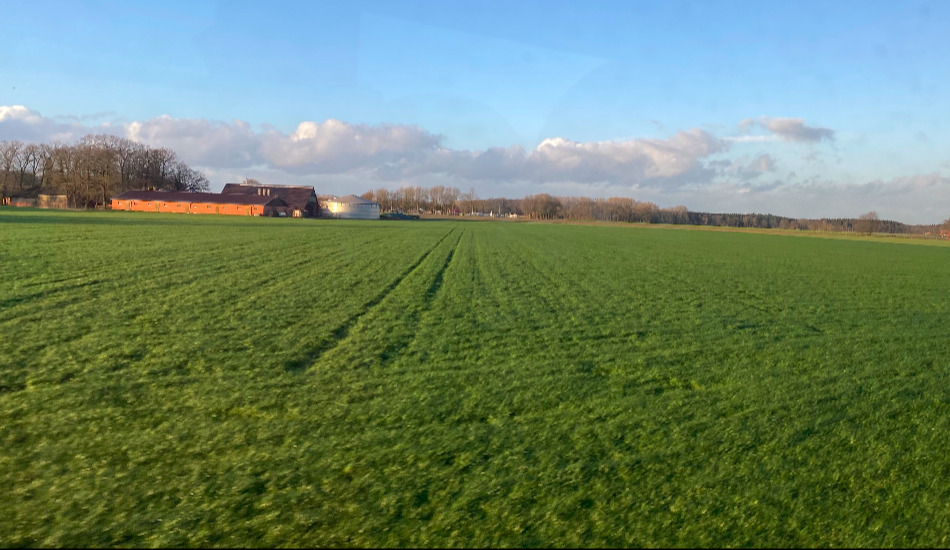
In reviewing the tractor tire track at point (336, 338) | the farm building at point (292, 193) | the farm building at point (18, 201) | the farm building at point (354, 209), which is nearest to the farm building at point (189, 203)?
the farm building at point (292, 193)

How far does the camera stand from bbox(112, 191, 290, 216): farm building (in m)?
81.4

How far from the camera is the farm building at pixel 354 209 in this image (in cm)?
9762

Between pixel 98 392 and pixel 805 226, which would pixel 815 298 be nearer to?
pixel 98 392

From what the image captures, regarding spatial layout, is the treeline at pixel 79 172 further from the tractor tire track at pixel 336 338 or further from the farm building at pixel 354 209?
the tractor tire track at pixel 336 338

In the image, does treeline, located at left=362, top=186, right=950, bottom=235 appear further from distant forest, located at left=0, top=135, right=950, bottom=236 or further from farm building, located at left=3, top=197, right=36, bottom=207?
farm building, located at left=3, top=197, right=36, bottom=207

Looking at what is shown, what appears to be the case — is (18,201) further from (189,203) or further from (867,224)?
(867,224)

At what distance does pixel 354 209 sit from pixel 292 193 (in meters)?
9.61

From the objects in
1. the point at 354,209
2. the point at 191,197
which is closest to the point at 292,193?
the point at 354,209

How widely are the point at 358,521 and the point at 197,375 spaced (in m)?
3.74

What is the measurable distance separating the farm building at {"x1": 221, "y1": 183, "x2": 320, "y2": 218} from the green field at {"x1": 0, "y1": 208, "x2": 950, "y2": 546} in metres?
82.7

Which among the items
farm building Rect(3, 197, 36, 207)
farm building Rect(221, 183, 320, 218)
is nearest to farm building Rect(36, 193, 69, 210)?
farm building Rect(3, 197, 36, 207)

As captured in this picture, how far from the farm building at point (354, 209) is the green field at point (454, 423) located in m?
86.0

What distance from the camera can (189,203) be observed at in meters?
82.2

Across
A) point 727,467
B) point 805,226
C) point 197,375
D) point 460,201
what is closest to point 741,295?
point 727,467
